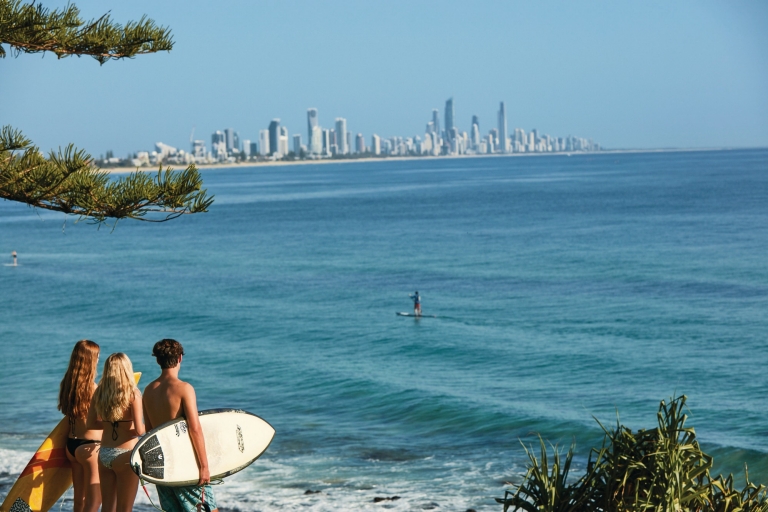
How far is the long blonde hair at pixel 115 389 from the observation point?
231 inches

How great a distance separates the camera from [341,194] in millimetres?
125562

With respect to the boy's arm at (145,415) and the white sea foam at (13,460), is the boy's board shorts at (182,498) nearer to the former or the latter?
the boy's arm at (145,415)

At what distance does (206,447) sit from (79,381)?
3.32 ft

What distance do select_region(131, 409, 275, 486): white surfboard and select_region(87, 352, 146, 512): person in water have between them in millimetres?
327

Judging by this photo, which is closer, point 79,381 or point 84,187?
point 79,381

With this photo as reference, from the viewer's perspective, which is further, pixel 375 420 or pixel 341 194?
pixel 341 194

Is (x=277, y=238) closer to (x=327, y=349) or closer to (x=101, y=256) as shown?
(x=101, y=256)

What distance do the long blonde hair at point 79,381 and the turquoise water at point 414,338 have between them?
19.2 ft

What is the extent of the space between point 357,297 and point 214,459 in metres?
31.2

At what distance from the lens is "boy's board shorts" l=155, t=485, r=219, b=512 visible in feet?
19.7

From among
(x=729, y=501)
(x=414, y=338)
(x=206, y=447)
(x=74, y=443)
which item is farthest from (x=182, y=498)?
(x=414, y=338)

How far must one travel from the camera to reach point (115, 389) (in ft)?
19.4

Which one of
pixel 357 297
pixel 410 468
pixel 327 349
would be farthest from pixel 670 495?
pixel 357 297

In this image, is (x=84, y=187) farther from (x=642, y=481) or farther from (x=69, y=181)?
(x=642, y=481)
